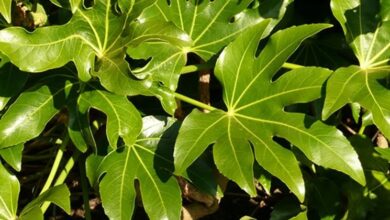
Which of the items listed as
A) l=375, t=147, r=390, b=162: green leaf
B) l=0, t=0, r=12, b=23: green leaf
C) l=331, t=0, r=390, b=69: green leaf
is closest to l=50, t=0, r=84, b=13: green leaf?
l=0, t=0, r=12, b=23: green leaf

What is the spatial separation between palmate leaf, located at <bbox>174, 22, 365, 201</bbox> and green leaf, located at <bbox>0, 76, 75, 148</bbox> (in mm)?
282

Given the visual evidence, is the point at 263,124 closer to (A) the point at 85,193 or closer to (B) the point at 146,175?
(B) the point at 146,175

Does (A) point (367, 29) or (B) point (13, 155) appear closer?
(B) point (13, 155)

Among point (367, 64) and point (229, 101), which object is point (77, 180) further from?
point (367, 64)

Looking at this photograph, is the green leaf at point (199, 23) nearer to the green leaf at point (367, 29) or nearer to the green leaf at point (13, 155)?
the green leaf at point (367, 29)

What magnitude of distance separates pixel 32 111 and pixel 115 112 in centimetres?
18

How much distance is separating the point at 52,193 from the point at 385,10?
830 millimetres

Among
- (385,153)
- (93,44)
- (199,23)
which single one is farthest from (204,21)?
(385,153)

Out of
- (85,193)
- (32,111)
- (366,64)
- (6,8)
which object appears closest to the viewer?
(6,8)

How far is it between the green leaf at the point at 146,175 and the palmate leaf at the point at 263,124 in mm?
119

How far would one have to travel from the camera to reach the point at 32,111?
1.43 m

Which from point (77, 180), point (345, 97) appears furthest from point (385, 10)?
point (77, 180)

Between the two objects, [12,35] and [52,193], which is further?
[52,193]

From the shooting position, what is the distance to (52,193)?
1.42 m
